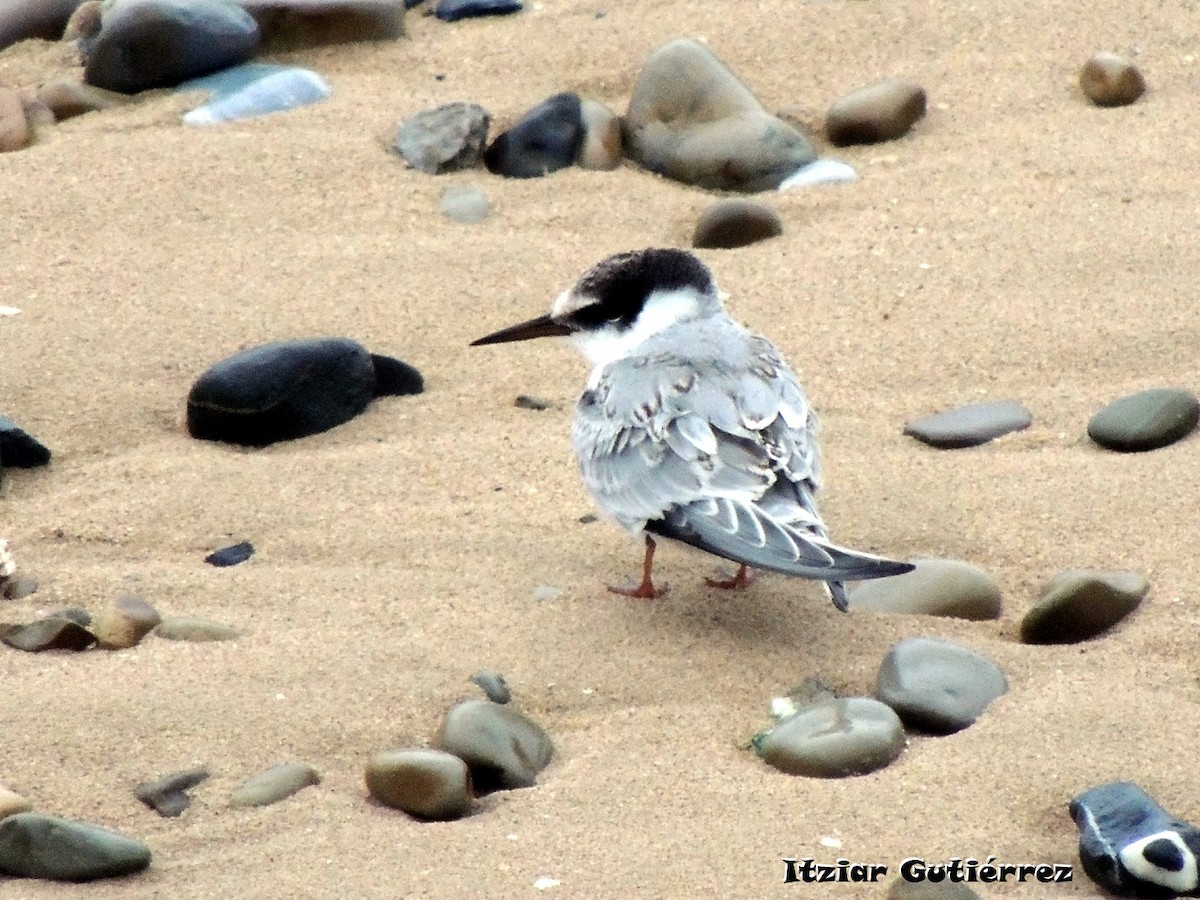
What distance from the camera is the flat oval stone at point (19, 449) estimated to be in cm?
448

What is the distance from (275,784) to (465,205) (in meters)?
2.72

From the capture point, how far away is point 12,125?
595 cm

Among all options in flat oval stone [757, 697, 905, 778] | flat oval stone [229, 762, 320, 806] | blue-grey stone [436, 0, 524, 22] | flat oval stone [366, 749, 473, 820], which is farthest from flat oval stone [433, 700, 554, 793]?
blue-grey stone [436, 0, 524, 22]

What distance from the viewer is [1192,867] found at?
297cm

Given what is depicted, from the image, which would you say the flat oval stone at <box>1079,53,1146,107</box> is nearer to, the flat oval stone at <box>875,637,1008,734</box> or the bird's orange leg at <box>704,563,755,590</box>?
the bird's orange leg at <box>704,563,755,590</box>

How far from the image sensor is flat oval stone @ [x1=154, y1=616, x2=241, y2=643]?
3777 millimetres

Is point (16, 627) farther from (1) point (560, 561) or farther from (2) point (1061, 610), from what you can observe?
(2) point (1061, 610)

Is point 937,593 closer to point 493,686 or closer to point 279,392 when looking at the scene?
point 493,686

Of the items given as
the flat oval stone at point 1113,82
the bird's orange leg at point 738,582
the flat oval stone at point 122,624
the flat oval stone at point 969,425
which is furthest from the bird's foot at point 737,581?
the flat oval stone at point 1113,82

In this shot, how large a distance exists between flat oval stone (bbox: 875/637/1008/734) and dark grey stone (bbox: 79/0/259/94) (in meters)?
3.53

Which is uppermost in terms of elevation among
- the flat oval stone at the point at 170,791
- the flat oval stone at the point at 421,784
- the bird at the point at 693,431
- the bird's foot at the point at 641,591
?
the bird at the point at 693,431

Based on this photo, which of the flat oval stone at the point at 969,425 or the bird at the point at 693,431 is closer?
the bird at the point at 693,431

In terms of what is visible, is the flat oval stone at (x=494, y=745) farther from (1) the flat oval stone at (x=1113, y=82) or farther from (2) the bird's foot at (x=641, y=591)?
(1) the flat oval stone at (x=1113, y=82)

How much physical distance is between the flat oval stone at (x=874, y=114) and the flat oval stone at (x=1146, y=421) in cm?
170
